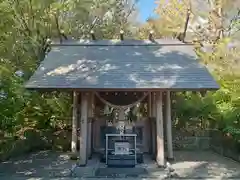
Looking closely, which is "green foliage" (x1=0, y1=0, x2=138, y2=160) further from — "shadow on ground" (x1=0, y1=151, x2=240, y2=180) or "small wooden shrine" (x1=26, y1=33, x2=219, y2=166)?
"small wooden shrine" (x1=26, y1=33, x2=219, y2=166)

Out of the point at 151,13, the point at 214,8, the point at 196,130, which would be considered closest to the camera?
the point at 196,130

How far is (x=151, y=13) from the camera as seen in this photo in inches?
763

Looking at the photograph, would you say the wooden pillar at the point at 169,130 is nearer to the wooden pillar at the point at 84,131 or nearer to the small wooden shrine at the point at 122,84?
the small wooden shrine at the point at 122,84

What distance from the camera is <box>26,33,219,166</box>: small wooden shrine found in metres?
8.34

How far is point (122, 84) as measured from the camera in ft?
27.1

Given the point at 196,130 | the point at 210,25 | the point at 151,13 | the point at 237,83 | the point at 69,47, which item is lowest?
the point at 196,130

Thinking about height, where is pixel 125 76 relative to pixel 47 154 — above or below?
above

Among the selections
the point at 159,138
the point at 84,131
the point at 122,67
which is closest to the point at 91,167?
the point at 84,131

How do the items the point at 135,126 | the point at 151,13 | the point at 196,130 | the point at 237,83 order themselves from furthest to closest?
the point at 151,13 → the point at 196,130 → the point at 135,126 → the point at 237,83

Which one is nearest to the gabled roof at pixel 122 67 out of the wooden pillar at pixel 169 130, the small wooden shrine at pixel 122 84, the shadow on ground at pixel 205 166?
the small wooden shrine at pixel 122 84

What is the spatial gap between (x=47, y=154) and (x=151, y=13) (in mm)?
12059

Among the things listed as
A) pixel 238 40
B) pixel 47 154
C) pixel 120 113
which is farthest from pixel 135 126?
pixel 238 40

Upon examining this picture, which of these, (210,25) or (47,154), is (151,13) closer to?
(210,25)

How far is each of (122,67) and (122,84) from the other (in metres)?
1.16
